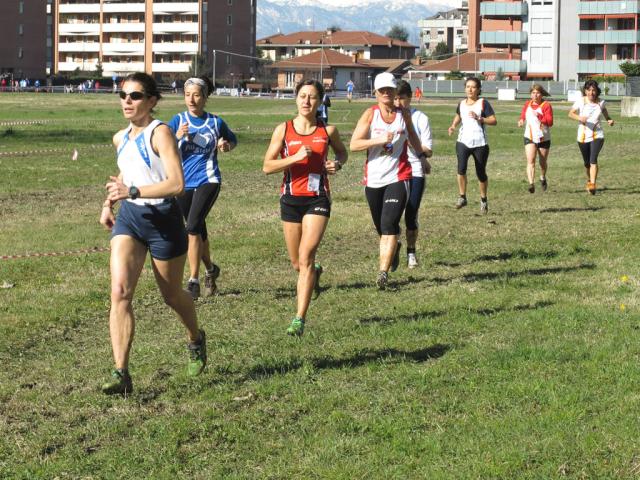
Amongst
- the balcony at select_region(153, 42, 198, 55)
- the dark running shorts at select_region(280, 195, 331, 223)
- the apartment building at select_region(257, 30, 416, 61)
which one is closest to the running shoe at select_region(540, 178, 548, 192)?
the dark running shorts at select_region(280, 195, 331, 223)

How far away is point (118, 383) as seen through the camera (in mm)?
7035

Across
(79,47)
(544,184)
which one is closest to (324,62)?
(79,47)

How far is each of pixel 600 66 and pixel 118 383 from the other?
106 metres

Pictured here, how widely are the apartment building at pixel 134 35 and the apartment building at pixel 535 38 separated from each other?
41.8 metres

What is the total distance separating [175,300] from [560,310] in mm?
3628

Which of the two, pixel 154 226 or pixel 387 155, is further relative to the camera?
pixel 387 155

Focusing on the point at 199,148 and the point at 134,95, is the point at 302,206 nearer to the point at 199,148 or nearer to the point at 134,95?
the point at 199,148

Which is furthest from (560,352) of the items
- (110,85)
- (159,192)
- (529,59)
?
(110,85)

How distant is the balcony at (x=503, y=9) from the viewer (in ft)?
370

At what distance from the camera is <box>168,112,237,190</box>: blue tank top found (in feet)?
34.3

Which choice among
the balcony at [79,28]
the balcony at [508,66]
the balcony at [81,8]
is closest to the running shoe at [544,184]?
the balcony at [508,66]

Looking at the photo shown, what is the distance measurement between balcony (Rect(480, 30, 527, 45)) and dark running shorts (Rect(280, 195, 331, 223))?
107m

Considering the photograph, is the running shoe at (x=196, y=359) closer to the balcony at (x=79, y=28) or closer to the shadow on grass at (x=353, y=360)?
the shadow on grass at (x=353, y=360)

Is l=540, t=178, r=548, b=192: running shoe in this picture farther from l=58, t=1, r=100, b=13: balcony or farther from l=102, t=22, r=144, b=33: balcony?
l=58, t=1, r=100, b=13: balcony
